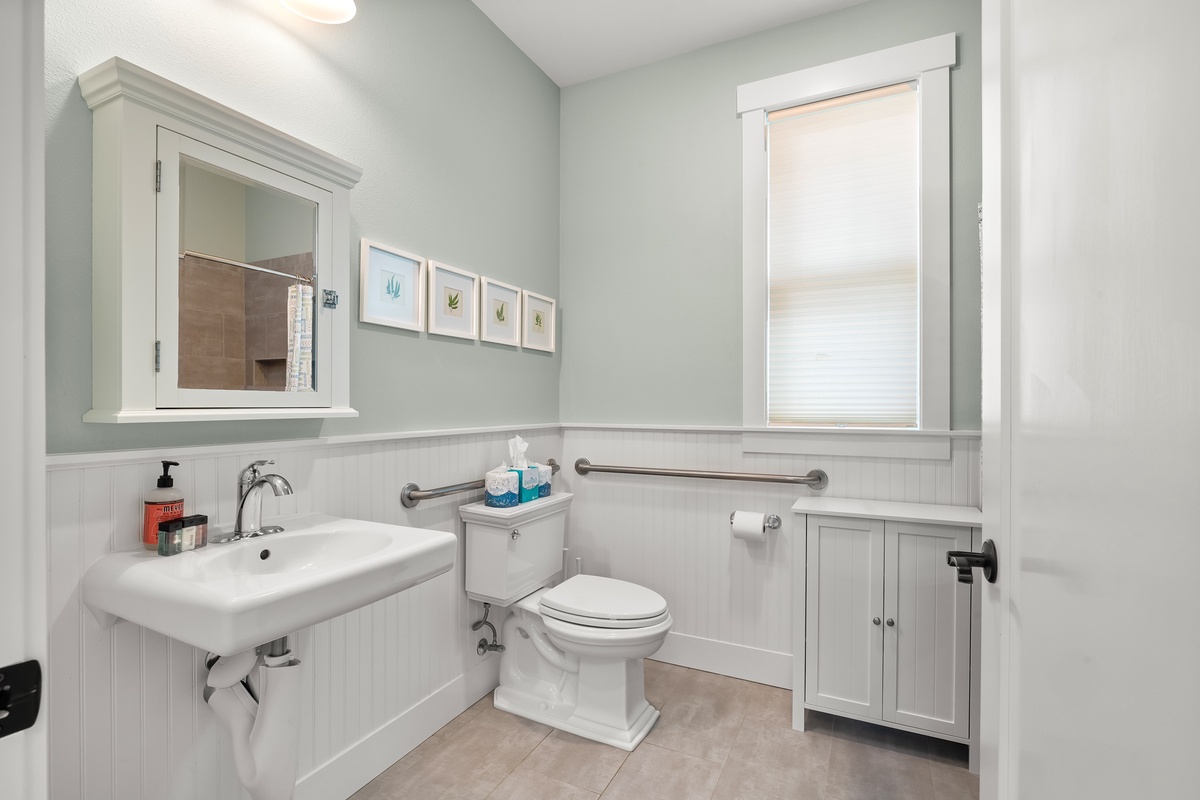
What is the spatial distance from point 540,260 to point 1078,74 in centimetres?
231

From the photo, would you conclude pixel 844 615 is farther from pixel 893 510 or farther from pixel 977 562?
pixel 977 562

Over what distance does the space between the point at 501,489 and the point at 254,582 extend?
1082 mm

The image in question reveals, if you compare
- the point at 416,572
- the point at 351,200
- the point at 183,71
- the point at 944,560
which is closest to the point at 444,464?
the point at 416,572

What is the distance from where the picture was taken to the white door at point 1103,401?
383 mm

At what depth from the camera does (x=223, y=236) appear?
1367 millimetres

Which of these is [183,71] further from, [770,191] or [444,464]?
[770,191]

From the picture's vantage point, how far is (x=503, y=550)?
2064mm

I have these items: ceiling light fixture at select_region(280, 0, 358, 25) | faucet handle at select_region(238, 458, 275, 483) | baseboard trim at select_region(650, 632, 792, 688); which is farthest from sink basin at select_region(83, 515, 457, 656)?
baseboard trim at select_region(650, 632, 792, 688)

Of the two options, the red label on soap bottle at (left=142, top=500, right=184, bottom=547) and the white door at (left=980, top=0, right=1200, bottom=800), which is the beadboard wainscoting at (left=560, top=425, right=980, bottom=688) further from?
the red label on soap bottle at (left=142, top=500, right=184, bottom=547)

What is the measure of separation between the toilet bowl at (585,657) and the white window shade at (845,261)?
1037mm

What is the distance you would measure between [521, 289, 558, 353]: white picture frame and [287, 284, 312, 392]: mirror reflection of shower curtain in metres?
1.08

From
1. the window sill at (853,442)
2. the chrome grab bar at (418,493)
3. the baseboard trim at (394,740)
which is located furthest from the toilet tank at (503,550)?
the window sill at (853,442)

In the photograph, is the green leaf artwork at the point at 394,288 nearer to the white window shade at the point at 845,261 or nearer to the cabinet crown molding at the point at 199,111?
the cabinet crown molding at the point at 199,111

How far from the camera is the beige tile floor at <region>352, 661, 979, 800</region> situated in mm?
1703
